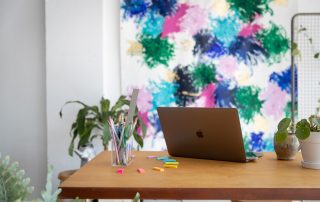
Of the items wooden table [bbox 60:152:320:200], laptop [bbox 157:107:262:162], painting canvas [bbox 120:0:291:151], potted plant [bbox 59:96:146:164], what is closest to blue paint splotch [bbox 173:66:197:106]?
painting canvas [bbox 120:0:291:151]

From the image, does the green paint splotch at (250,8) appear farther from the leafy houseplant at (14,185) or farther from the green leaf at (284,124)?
the leafy houseplant at (14,185)

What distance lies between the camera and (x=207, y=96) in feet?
11.5

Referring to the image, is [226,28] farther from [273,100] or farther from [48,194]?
[48,194]

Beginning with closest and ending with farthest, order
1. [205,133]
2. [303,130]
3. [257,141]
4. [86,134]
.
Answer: [303,130]
[205,133]
[86,134]
[257,141]

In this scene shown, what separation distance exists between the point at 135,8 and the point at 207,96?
1034mm

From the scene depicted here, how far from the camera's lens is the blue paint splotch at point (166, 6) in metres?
3.46

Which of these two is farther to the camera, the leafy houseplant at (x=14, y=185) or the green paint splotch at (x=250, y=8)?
the green paint splotch at (x=250, y=8)

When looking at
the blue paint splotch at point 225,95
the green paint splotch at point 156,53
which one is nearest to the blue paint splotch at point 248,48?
the blue paint splotch at point 225,95

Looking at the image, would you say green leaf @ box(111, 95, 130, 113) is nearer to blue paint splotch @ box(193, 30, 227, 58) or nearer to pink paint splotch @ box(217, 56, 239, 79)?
blue paint splotch @ box(193, 30, 227, 58)

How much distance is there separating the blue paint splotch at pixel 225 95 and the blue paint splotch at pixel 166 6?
804 mm

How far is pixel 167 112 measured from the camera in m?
1.79

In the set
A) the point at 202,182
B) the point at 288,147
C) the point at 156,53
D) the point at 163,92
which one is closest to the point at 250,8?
the point at 156,53

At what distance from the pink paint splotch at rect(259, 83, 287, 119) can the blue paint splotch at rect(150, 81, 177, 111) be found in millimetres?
821

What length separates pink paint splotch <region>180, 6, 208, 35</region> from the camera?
3463mm
